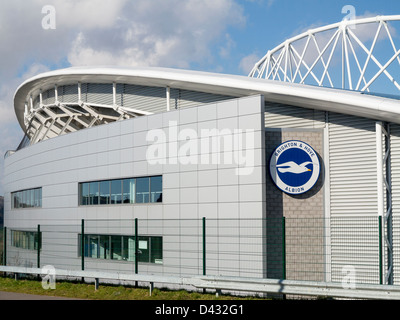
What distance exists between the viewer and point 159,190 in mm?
19312

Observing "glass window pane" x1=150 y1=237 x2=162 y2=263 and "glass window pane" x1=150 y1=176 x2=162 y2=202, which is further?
"glass window pane" x1=150 y1=176 x2=162 y2=202

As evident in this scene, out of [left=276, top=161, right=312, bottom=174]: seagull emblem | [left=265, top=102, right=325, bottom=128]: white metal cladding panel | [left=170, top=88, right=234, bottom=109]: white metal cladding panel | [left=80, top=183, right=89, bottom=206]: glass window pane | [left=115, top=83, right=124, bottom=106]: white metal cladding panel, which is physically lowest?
[left=80, top=183, right=89, bottom=206]: glass window pane

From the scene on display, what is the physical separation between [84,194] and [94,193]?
80 centimetres

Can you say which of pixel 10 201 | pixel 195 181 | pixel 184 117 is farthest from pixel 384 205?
pixel 10 201

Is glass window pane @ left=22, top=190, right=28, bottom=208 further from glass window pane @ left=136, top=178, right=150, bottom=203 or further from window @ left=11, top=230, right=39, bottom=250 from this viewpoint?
glass window pane @ left=136, top=178, right=150, bottom=203

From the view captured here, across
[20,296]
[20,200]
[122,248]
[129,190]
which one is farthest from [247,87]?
[20,200]

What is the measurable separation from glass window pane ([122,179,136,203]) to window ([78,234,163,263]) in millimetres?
1471

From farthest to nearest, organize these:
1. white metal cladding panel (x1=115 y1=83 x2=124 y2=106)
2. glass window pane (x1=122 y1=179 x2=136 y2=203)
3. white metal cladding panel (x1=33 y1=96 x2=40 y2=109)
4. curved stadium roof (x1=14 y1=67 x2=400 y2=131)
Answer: white metal cladding panel (x1=33 y1=96 x2=40 y2=109) → white metal cladding panel (x1=115 y1=83 x2=124 y2=106) → glass window pane (x1=122 y1=179 x2=136 y2=203) → curved stadium roof (x1=14 y1=67 x2=400 y2=131)

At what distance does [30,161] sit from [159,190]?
11.5 m

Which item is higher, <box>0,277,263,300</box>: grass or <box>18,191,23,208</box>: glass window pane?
<box>18,191,23,208</box>: glass window pane

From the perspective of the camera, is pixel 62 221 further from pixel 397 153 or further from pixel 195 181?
pixel 397 153

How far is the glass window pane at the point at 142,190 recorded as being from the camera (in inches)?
781

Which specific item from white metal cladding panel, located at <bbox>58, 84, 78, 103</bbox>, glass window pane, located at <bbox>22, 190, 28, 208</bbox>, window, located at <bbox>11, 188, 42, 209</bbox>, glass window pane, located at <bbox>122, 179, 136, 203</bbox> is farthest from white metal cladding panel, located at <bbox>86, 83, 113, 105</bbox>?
glass window pane, located at <bbox>22, 190, 28, 208</bbox>

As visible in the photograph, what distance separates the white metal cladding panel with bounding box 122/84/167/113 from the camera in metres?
22.9
